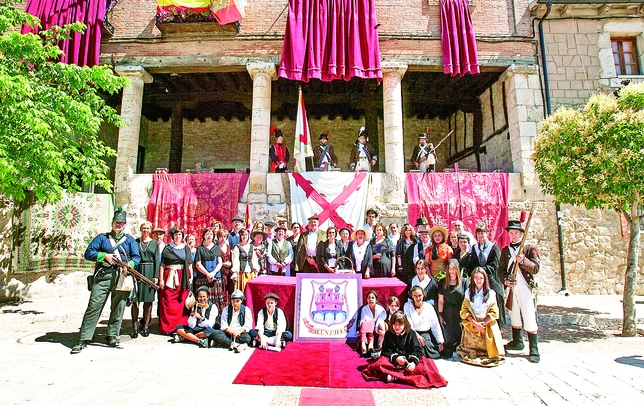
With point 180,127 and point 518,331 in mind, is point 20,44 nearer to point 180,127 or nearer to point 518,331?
point 180,127

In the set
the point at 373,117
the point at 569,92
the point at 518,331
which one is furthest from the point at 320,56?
the point at 518,331

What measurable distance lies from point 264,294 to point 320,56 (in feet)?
22.9

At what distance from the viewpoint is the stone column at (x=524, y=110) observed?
982cm

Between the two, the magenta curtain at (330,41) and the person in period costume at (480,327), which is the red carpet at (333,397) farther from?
the magenta curtain at (330,41)

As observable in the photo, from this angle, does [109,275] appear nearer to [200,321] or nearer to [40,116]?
[200,321]

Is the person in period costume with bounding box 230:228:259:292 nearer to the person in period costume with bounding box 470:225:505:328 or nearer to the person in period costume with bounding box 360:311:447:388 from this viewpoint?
the person in period costume with bounding box 360:311:447:388

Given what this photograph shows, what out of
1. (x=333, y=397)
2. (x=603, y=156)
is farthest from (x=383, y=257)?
(x=603, y=156)

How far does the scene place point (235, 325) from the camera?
5.16 meters

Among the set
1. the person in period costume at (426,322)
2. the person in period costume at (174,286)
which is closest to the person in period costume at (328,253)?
the person in period costume at (426,322)

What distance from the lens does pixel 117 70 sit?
396 inches

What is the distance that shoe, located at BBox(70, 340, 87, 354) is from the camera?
15.5 ft

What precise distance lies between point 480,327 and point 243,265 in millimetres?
3601

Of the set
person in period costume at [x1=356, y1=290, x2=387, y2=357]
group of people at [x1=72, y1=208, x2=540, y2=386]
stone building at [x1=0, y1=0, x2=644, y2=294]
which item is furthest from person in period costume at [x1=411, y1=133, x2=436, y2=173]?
person in period costume at [x1=356, y1=290, x2=387, y2=357]

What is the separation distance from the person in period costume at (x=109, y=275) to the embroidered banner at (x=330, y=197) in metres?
4.51
